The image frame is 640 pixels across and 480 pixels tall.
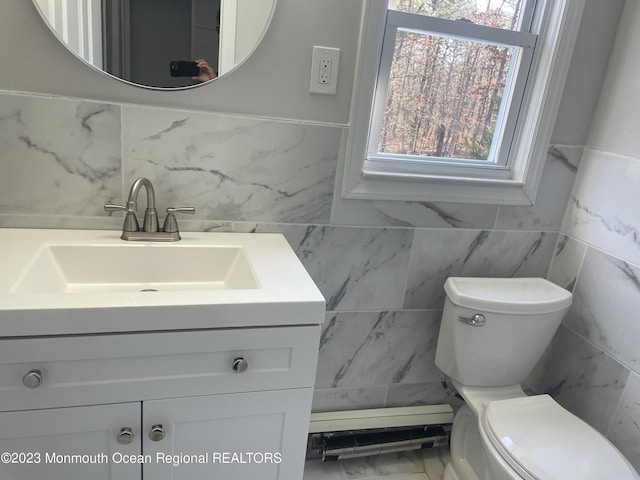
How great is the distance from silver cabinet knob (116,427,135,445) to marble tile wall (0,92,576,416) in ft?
1.92

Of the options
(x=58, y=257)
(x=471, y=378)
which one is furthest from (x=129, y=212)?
(x=471, y=378)

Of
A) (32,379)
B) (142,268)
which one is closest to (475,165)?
(142,268)

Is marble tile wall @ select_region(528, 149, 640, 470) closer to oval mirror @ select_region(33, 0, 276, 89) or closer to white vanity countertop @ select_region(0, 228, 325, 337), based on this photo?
white vanity countertop @ select_region(0, 228, 325, 337)

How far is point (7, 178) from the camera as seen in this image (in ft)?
4.00

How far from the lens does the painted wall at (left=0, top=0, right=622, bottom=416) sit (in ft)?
3.95

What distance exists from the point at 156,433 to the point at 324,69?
102 centimetres

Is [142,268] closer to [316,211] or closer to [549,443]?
[316,211]

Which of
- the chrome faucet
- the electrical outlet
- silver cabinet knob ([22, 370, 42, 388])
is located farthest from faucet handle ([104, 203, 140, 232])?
the electrical outlet

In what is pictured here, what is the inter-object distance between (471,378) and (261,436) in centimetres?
78

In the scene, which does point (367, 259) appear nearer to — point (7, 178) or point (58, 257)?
point (58, 257)

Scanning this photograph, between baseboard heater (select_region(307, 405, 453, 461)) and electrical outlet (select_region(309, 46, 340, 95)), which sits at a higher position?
electrical outlet (select_region(309, 46, 340, 95))

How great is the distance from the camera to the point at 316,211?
4.74 feet

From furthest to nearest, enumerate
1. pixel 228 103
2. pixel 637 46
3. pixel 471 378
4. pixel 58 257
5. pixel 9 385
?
1. pixel 471 378
2. pixel 637 46
3. pixel 228 103
4. pixel 58 257
5. pixel 9 385

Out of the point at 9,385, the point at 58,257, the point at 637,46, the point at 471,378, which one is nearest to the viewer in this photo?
the point at 9,385
